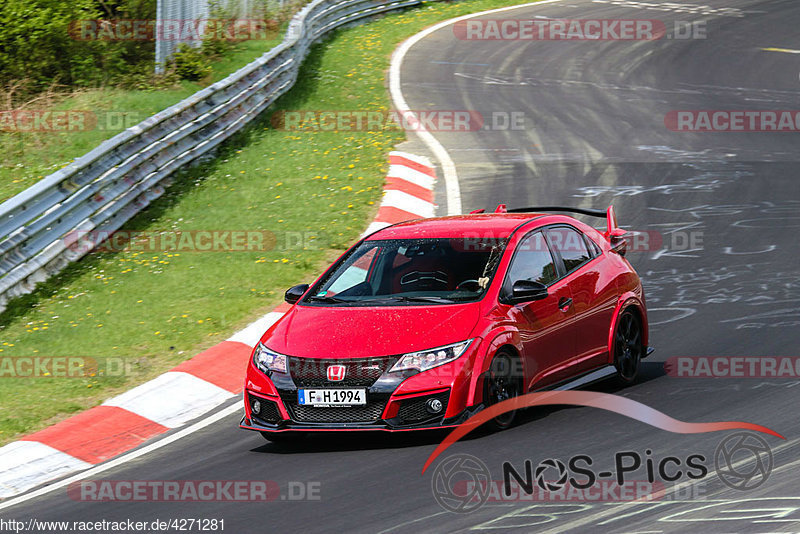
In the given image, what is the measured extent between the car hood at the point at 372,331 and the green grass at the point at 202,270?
8.20 feet

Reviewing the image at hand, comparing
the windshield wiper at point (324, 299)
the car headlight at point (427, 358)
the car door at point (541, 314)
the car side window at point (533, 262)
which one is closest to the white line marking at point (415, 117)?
the car side window at point (533, 262)

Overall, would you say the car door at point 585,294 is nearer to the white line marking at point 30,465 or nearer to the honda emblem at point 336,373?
the honda emblem at point 336,373

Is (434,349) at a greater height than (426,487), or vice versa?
(434,349)

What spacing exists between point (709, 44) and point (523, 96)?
8370 mm

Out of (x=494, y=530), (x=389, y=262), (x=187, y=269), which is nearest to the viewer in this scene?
(x=494, y=530)

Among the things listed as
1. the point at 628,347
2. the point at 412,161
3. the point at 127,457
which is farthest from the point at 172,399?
the point at 412,161

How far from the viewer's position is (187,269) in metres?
13.1

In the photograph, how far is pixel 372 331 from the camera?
7.58m

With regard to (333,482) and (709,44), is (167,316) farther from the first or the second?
(709,44)

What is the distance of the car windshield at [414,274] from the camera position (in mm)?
8086

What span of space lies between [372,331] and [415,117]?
41.5ft

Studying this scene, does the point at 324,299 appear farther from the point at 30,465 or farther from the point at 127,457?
the point at 30,465

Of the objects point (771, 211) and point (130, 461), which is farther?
point (771, 211)

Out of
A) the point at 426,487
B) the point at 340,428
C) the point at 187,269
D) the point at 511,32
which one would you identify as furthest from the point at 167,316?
the point at 511,32
